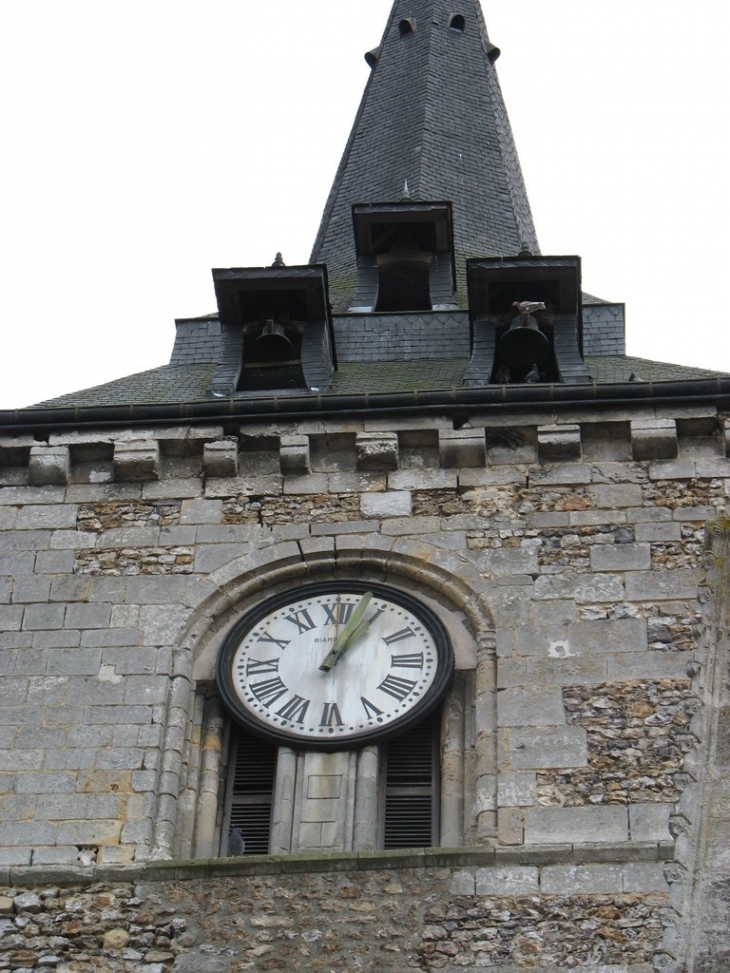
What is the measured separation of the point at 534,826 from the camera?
43.7 ft

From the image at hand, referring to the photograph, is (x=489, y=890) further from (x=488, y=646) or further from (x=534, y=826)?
(x=488, y=646)

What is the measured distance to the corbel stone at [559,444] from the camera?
625 inches

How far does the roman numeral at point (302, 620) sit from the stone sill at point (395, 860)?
210 cm

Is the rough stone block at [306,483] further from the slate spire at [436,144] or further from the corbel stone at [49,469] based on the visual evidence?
the slate spire at [436,144]

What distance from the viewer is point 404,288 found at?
2000 centimetres

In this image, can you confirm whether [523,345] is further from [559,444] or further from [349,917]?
[349,917]

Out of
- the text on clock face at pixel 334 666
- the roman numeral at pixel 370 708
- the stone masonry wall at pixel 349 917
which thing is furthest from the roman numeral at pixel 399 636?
the stone masonry wall at pixel 349 917

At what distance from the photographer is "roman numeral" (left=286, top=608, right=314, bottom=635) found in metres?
14.9

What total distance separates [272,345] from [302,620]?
3768 mm

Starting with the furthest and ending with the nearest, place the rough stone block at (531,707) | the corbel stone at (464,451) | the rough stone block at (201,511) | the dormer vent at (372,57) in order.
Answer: the dormer vent at (372,57), the corbel stone at (464,451), the rough stone block at (201,511), the rough stone block at (531,707)

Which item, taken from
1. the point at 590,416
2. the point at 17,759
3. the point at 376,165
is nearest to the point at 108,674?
the point at 17,759

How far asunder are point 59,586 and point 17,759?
1.52 m

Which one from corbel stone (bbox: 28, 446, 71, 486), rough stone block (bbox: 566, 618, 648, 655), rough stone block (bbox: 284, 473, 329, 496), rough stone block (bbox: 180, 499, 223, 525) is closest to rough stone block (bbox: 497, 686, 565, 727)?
rough stone block (bbox: 566, 618, 648, 655)

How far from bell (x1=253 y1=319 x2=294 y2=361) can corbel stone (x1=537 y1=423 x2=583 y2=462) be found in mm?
2902
